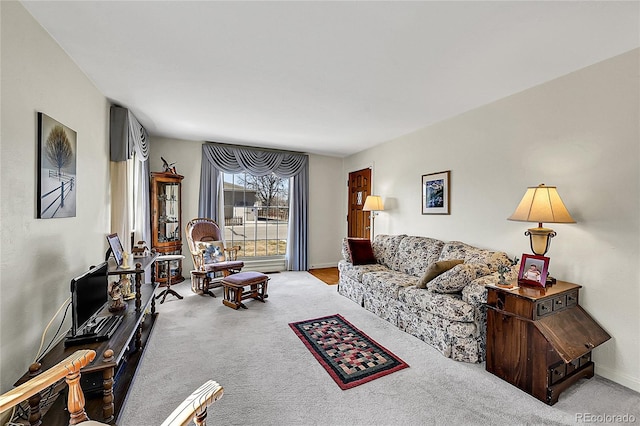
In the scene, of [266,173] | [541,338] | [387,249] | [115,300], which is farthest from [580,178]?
[266,173]

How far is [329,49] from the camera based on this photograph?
206 cm

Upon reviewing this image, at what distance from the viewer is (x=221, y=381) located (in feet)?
6.75

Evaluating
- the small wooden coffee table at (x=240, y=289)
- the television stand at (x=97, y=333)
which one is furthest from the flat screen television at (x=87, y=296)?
the small wooden coffee table at (x=240, y=289)

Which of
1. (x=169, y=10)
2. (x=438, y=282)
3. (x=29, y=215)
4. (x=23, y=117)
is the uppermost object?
(x=169, y=10)

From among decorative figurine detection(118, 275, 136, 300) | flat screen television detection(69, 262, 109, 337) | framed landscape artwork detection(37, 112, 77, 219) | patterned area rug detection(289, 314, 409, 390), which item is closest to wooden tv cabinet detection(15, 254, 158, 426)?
flat screen television detection(69, 262, 109, 337)

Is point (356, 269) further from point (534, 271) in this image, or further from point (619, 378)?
point (619, 378)

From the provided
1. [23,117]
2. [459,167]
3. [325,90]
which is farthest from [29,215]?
[459,167]

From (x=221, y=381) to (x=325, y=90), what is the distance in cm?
271

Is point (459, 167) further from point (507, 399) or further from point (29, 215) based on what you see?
point (29, 215)

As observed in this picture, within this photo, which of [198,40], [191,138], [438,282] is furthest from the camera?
[191,138]

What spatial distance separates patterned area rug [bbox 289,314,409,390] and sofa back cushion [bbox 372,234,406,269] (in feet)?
4.16

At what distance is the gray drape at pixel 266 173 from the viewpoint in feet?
16.5

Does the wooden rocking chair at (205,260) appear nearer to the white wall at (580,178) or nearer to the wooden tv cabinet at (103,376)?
the wooden tv cabinet at (103,376)

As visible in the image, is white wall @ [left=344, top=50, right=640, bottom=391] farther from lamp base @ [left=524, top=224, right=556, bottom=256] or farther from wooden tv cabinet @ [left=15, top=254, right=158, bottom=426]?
wooden tv cabinet @ [left=15, top=254, right=158, bottom=426]
